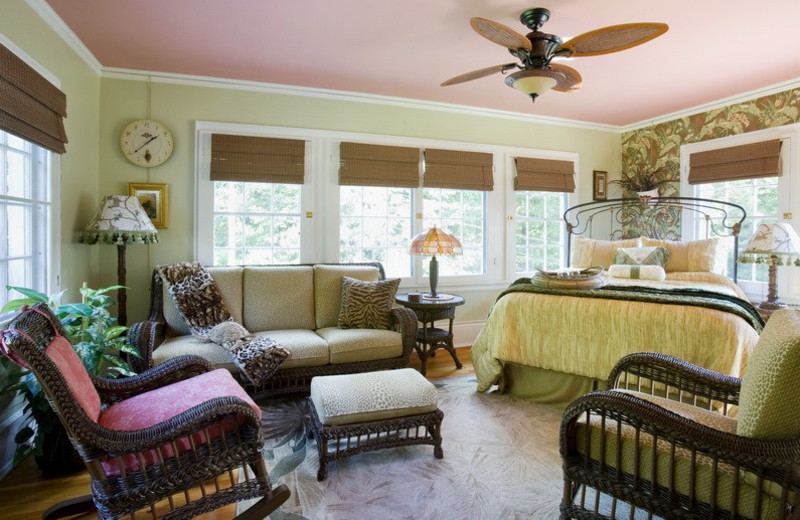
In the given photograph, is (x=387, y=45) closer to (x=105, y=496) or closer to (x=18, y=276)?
(x=18, y=276)

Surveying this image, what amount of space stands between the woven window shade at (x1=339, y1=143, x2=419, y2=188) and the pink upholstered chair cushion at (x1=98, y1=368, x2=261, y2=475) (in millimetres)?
2606

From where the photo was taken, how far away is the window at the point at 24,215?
2.36 metres

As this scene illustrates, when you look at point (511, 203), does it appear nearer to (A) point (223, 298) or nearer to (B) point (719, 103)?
(B) point (719, 103)

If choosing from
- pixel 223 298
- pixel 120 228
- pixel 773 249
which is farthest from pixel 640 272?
pixel 120 228

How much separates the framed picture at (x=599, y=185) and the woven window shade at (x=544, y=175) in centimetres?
36

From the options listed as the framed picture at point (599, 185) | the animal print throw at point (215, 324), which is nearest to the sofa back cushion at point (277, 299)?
Result: the animal print throw at point (215, 324)

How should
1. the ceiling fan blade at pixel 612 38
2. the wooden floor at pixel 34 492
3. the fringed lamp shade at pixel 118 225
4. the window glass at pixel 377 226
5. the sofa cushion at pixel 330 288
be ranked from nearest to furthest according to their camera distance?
the wooden floor at pixel 34 492
the ceiling fan blade at pixel 612 38
the fringed lamp shade at pixel 118 225
the sofa cushion at pixel 330 288
the window glass at pixel 377 226

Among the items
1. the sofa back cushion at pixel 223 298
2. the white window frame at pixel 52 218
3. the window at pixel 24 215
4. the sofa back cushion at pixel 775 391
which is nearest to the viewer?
the sofa back cushion at pixel 775 391

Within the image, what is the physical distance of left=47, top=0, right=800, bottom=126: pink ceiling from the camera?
8.59ft

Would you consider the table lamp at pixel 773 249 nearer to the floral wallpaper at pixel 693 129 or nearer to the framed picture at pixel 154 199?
the floral wallpaper at pixel 693 129

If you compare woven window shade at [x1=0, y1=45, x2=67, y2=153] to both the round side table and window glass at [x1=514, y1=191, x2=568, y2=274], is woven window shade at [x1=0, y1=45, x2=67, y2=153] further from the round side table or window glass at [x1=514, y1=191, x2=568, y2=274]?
window glass at [x1=514, y1=191, x2=568, y2=274]

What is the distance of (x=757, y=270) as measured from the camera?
13.8 feet

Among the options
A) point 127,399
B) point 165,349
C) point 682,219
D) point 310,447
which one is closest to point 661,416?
point 310,447

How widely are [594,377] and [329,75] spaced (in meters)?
3.07
